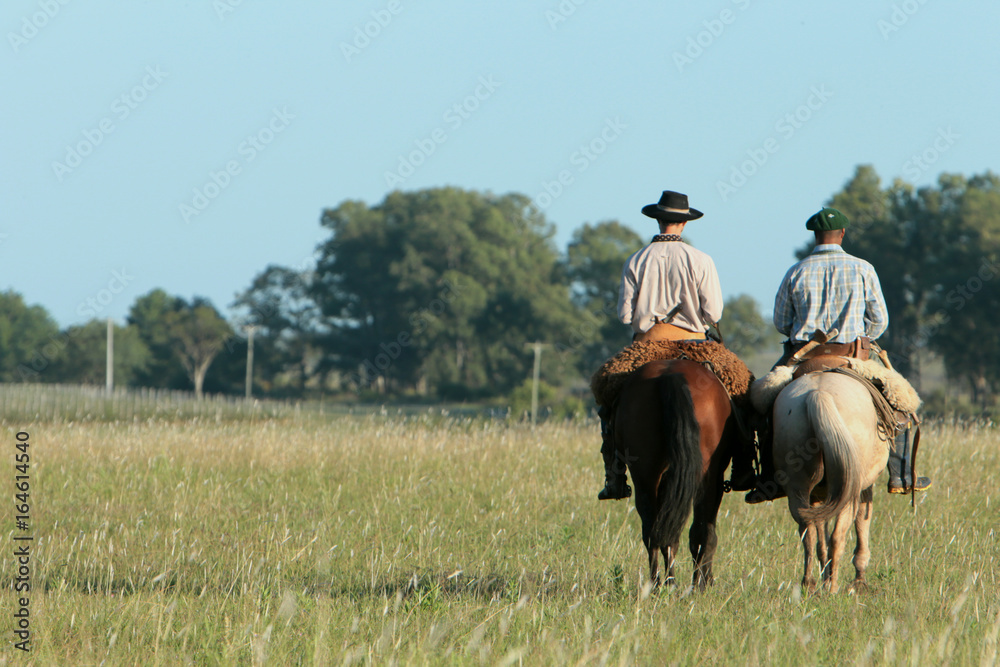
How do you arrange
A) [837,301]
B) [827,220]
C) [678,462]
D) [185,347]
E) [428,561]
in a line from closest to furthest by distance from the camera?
[678,462] < [837,301] < [827,220] < [428,561] < [185,347]

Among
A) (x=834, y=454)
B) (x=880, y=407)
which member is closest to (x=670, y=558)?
(x=834, y=454)

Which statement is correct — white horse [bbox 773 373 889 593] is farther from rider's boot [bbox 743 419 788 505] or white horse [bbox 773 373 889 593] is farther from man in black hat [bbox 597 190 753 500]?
man in black hat [bbox 597 190 753 500]

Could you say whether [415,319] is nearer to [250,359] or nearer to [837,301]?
[250,359]

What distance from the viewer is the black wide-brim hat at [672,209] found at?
6516 millimetres

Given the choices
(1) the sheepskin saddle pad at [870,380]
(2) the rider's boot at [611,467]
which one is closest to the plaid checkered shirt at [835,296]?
(1) the sheepskin saddle pad at [870,380]

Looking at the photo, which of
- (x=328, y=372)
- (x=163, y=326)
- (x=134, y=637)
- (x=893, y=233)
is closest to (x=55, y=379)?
(x=163, y=326)

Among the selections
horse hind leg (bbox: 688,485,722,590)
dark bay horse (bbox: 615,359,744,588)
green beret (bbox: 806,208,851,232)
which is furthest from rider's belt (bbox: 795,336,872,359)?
horse hind leg (bbox: 688,485,722,590)

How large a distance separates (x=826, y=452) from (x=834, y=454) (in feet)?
0.15

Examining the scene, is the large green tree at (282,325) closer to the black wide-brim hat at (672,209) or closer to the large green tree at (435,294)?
the large green tree at (435,294)

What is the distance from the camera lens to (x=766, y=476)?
6.27 metres

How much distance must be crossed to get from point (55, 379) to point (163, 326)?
1053 cm

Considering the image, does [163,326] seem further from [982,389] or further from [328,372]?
[982,389]

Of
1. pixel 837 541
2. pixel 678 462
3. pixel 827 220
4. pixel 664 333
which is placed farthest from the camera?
pixel 827 220

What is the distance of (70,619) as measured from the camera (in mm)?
4566
